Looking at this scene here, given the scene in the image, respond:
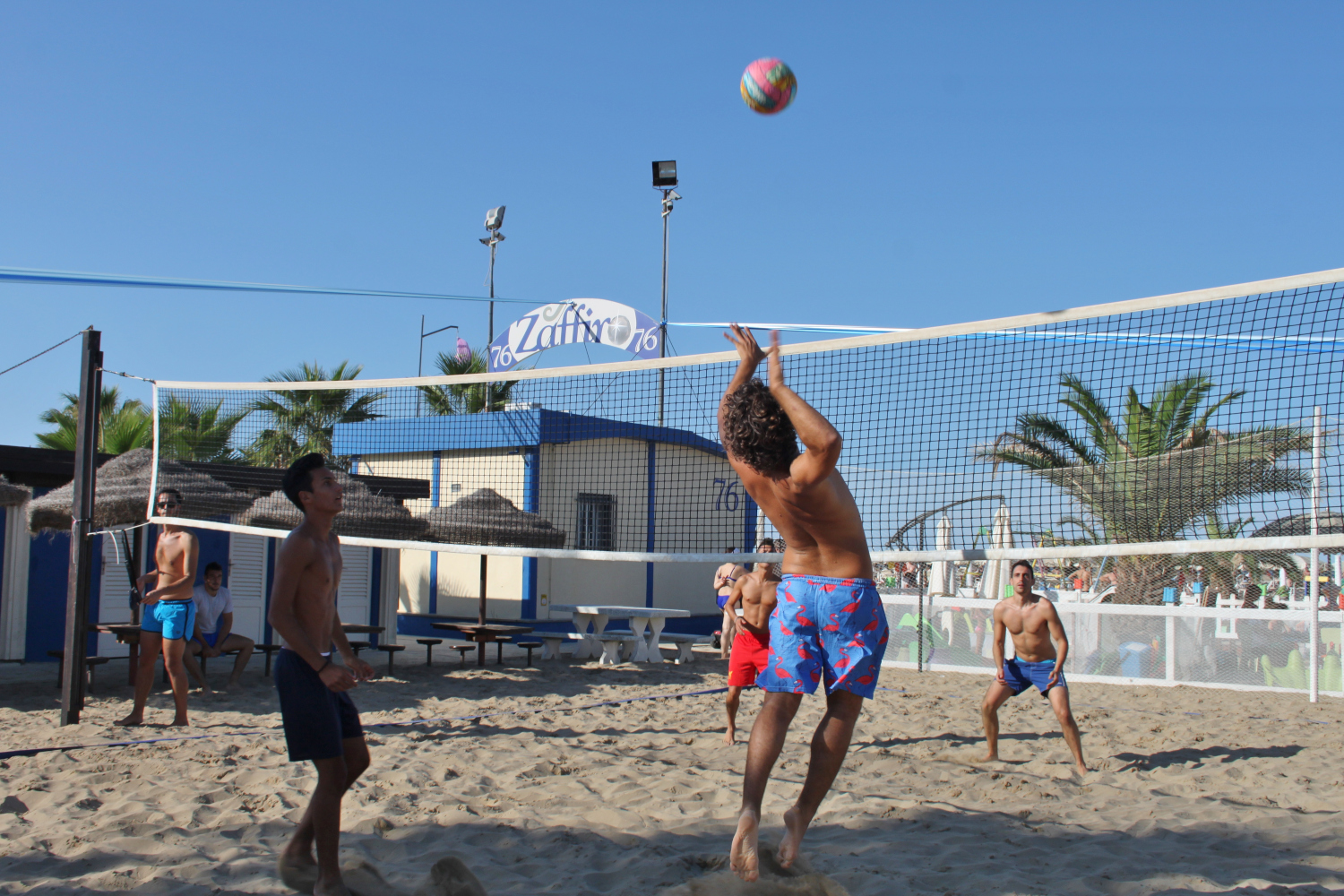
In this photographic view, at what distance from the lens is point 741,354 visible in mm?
3752

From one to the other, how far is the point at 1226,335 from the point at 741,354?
304 centimetres

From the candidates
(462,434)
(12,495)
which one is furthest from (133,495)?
(462,434)

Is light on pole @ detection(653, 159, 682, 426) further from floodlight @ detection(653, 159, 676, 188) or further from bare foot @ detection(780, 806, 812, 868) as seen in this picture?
bare foot @ detection(780, 806, 812, 868)

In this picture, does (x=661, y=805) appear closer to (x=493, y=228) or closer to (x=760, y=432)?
(x=760, y=432)

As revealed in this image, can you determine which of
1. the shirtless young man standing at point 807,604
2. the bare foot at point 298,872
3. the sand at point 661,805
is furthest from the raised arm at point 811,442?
the bare foot at point 298,872

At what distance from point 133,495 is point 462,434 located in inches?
288

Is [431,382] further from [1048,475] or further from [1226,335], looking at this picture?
[1226,335]

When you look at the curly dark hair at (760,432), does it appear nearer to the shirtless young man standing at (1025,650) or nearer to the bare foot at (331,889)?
the bare foot at (331,889)

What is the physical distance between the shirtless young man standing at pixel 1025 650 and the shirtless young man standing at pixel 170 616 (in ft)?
19.0

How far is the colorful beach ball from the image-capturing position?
6516 millimetres

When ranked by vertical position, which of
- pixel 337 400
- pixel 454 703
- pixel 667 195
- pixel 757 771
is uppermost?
pixel 667 195

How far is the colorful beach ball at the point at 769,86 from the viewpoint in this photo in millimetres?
6516

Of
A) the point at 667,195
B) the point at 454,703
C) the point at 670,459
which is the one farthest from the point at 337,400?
the point at 454,703

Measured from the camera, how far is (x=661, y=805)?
16.2ft
